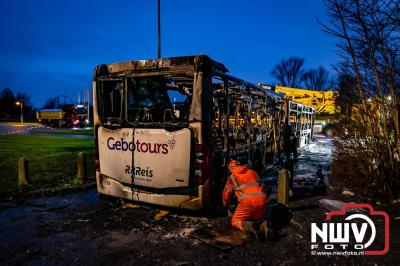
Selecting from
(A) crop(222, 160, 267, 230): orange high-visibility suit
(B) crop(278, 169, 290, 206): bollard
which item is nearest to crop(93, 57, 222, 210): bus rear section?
(A) crop(222, 160, 267, 230): orange high-visibility suit

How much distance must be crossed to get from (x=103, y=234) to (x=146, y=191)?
1056 millimetres

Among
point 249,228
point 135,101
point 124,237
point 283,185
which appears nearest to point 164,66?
point 135,101

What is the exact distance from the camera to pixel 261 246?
4543 millimetres

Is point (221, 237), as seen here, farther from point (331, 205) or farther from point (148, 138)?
point (331, 205)

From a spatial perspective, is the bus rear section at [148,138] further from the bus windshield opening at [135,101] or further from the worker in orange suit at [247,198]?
the worker in orange suit at [247,198]

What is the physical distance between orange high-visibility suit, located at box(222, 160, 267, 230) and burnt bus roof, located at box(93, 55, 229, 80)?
1.71 metres

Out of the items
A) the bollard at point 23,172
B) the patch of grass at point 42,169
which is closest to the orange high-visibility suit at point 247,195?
the patch of grass at point 42,169

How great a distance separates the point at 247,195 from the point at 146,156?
1900 millimetres

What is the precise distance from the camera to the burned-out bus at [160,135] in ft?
16.8

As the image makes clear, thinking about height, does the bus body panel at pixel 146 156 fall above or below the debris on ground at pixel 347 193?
above

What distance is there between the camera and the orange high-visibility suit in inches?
192

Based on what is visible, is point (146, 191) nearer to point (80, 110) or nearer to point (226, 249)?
point (226, 249)

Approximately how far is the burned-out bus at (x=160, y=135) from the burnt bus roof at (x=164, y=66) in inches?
0.6

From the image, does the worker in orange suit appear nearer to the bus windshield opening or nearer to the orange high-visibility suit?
the orange high-visibility suit
